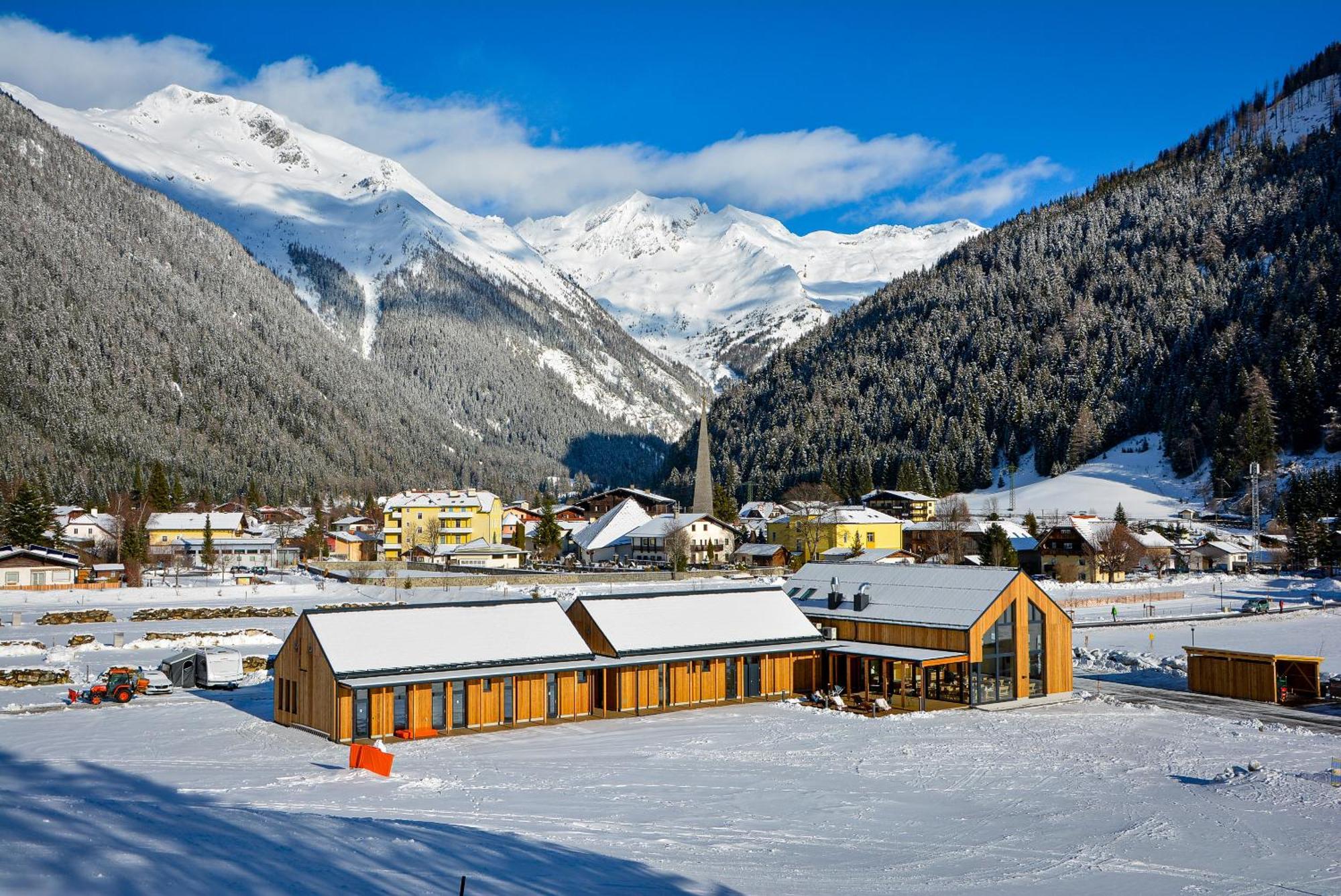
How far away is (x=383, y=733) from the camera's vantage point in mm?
30656

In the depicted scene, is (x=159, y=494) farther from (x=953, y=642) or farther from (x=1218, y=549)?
(x=953, y=642)

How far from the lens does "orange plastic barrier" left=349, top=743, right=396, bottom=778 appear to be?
999 inches

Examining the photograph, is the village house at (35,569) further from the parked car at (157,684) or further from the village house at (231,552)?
the parked car at (157,684)

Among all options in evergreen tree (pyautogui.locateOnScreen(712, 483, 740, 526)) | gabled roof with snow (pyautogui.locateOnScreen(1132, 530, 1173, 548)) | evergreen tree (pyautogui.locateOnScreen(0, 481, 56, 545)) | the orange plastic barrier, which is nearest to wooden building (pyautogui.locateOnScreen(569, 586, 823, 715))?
the orange plastic barrier

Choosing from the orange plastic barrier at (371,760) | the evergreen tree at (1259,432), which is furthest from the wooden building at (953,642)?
the evergreen tree at (1259,432)

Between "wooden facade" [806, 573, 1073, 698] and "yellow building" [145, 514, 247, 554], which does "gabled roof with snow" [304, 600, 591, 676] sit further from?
"yellow building" [145, 514, 247, 554]

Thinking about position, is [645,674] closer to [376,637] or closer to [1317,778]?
[376,637]

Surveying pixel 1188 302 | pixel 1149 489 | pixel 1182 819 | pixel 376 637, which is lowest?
pixel 1182 819

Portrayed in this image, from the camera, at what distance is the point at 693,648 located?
3675 centimetres

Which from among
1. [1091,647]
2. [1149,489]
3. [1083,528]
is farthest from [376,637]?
[1149,489]

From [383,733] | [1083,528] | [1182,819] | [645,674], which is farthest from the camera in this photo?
[1083,528]

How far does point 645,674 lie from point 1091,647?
26528 millimetres

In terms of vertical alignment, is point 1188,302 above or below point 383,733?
above

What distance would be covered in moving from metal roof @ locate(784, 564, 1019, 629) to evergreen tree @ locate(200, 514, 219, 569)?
7247 cm
